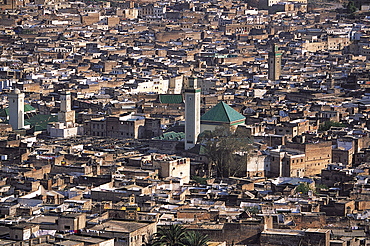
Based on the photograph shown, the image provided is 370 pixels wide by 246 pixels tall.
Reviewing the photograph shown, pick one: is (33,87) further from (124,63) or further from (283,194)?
(283,194)

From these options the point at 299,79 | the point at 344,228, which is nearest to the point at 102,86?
the point at 299,79

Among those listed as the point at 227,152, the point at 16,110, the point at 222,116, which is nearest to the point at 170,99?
the point at 16,110

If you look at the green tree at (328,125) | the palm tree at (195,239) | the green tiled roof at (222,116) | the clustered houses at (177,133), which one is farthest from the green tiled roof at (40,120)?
the palm tree at (195,239)

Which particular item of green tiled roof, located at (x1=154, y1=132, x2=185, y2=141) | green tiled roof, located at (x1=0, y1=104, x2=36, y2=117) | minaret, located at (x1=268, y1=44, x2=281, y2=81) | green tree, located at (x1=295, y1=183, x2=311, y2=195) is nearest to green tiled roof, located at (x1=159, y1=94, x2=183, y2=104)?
green tiled roof, located at (x1=0, y1=104, x2=36, y2=117)

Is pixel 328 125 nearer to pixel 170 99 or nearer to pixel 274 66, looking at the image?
pixel 170 99

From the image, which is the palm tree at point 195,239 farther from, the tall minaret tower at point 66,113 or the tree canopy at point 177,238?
the tall minaret tower at point 66,113

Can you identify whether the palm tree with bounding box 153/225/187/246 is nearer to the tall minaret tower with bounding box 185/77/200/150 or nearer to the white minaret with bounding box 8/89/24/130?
the tall minaret tower with bounding box 185/77/200/150
